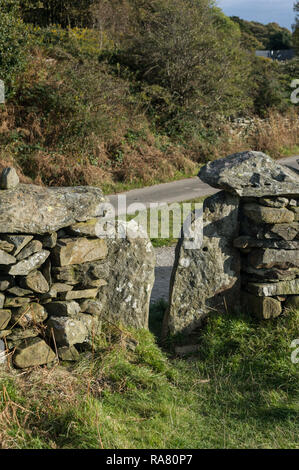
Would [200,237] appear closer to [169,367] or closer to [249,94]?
[169,367]

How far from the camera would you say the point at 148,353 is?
461 cm

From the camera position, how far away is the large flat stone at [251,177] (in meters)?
5.05

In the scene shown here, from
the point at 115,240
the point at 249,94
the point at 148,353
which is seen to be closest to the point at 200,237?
the point at 115,240

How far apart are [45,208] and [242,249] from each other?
2.26 meters

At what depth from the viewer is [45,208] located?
4.23 m

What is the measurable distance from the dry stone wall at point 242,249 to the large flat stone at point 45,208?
1.16 meters

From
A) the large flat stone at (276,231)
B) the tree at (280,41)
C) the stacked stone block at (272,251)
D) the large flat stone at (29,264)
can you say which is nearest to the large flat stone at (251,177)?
the stacked stone block at (272,251)

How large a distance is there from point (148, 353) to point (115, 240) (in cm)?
116

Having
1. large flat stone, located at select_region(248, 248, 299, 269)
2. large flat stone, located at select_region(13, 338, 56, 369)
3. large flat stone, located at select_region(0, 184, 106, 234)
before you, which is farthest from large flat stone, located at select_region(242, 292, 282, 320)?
large flat stone, located at select_region(13, 338, 56, 369)

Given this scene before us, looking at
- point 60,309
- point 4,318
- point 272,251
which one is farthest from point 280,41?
point 4,318

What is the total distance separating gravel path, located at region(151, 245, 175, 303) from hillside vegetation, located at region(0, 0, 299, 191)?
4.43m

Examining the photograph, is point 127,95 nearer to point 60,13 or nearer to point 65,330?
point 60,13

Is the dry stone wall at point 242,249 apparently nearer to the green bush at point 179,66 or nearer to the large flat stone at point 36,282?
the large flat stone at point 36,282

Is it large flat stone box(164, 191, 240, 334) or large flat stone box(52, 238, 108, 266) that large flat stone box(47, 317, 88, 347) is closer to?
large flat stone box(52, 238, 108, 266)
